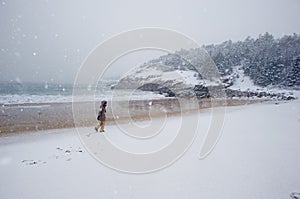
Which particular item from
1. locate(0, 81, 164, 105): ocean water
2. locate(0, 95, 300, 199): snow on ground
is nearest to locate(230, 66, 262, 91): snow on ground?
locate(0, 81, 164, 105): ocean water

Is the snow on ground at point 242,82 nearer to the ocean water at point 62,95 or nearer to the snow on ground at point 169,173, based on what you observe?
the ocean water at point 62,95

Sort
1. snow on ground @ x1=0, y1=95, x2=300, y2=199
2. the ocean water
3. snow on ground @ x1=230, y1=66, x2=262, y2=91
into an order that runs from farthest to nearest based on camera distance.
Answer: snow on ground @ x1=230, y1=66, x2=262, y2=91 < the ocean water < snow on ground @ x1=0, y1=95, x2=300, y2=199

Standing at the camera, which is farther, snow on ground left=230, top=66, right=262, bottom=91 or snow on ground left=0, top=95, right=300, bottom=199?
snow on ground left=230, top=66, right=262, bottom=91

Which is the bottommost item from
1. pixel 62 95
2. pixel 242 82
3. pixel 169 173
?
pixel 169 173

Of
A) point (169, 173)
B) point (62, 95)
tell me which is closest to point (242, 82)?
point (62, 95)

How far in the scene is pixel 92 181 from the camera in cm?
547

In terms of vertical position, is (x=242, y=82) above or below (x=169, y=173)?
above

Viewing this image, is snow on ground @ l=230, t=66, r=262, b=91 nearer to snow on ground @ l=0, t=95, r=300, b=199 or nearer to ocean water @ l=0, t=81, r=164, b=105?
ocean water @ l=0, t=81, r=164, b=105

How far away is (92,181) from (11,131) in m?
9.48

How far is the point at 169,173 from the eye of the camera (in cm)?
580

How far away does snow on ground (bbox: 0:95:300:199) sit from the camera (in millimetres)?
4877

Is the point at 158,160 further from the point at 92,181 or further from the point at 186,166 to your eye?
the point at 92,181

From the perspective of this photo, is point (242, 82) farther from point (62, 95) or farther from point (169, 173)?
point (169, 173)

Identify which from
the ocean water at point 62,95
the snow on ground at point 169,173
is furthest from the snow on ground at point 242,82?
the snow on ground at point 169,173
